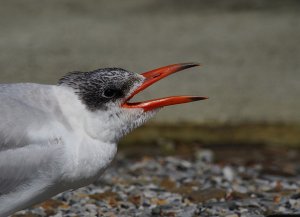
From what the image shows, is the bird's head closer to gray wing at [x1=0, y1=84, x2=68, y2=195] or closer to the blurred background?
gray wing at [x1=0, y1=84, x2=68, y2=195]

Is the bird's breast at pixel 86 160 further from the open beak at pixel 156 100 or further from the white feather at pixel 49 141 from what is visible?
the open beak at pixel 156 100

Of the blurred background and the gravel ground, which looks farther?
the blurred background

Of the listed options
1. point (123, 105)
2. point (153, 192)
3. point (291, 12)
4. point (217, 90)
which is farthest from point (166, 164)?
point (291, 12)

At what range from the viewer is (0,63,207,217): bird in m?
3.12

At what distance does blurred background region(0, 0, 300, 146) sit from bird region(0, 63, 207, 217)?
6.57ft

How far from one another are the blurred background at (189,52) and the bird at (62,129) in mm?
2004

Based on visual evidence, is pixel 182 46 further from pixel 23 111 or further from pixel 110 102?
pixel 23 111

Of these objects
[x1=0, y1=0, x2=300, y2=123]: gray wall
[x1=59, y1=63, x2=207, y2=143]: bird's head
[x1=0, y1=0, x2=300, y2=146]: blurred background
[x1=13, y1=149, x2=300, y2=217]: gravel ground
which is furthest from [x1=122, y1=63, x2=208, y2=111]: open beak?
[x1=0, y1=0, x2=300, y2=123]: gray wall

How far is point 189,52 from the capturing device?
20.3 ft

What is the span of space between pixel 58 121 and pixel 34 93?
161mm

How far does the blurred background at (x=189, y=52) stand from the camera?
539 cm

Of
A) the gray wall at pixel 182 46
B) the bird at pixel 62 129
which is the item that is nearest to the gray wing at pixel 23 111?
the bird at pixel 62 129

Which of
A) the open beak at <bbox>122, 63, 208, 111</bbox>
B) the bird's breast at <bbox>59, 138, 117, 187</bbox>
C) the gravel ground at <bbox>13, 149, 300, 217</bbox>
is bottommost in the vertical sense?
the gravel ground at <bbox>13, 149, 300, 217</bbox>

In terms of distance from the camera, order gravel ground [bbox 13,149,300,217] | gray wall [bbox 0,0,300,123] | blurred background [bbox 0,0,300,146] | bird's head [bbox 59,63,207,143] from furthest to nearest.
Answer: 1. gray wall [bbox 0,0,300,123]
2. blurred background [bbox 0,0,300,146]
3. gravel ground [bbox 13,149,300,217]
4. bird's head [bbox 59,63,207,143]
